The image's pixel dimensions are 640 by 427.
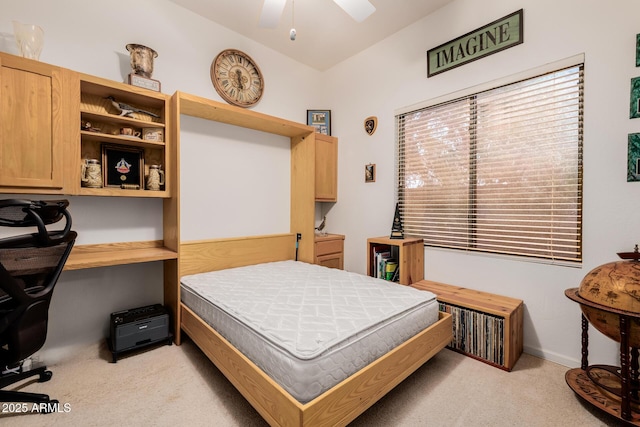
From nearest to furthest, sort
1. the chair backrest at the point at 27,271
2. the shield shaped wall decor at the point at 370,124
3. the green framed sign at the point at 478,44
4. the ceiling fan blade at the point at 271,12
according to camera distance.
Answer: the chair backrest at the point at 27,271 → the ceiling fan blade at the point at 271,12 → the green framed sign at the point at 478,44 → the shield shaped wall decor at the point at 370,124

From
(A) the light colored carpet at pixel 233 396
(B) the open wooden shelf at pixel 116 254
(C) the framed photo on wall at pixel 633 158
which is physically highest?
(C) the framed photo on wall at pixel 633 158

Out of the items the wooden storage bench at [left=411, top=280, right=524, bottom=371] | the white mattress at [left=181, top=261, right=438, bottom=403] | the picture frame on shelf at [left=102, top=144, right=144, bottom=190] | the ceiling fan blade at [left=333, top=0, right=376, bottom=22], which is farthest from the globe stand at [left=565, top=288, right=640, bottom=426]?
the picture frame on shelf at [left=102, top=144, right=144, bottom=190]

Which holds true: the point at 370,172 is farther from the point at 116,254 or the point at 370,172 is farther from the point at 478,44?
the point at 116,254

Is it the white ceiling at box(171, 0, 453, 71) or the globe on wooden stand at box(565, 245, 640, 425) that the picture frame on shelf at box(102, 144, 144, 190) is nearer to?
the white ceiling at box(171, 0, 453, 71)

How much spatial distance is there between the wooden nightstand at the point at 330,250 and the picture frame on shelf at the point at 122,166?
6.21ft

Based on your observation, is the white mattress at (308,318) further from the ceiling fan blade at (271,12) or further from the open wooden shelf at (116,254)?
the ceiling fan blade at (271,12)

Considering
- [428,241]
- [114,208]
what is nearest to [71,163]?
[114,208]

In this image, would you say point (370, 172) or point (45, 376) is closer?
point (45, 376)

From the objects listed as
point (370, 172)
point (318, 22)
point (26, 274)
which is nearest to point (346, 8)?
point (318, 22)

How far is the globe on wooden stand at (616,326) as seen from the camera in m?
1.40

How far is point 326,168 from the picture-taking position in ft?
11.9

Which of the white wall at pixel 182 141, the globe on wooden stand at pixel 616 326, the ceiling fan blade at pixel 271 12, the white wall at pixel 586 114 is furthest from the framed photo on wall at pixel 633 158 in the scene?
the white wall at pixel 182 141

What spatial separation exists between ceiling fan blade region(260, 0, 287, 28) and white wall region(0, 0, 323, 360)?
1.01m

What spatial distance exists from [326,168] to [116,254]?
237cm
